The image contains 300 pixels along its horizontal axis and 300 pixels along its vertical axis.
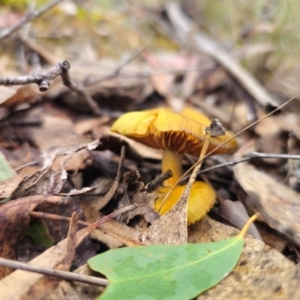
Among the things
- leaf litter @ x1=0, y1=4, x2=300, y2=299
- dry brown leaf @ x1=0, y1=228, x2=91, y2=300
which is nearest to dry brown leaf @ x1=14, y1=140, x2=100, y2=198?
leaf litter @ x1=0, y1=4, x2=300, y2=299

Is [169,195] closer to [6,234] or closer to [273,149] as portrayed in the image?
[6,234]

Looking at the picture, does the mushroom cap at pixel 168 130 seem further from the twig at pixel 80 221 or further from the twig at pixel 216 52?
the twig at pixel 216 52

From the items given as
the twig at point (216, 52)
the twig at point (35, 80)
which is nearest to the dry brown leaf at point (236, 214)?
the twig at point (216, 52)

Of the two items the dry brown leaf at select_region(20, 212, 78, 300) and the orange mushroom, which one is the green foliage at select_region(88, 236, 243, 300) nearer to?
the dry brown leaf at select_region(20, 212, 78, 300)

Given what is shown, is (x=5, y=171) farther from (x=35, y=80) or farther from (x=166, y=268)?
(x=166, y=268)

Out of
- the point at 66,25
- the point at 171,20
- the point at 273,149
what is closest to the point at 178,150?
the point at 273,149

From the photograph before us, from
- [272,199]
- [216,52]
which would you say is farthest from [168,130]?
[216,52]
